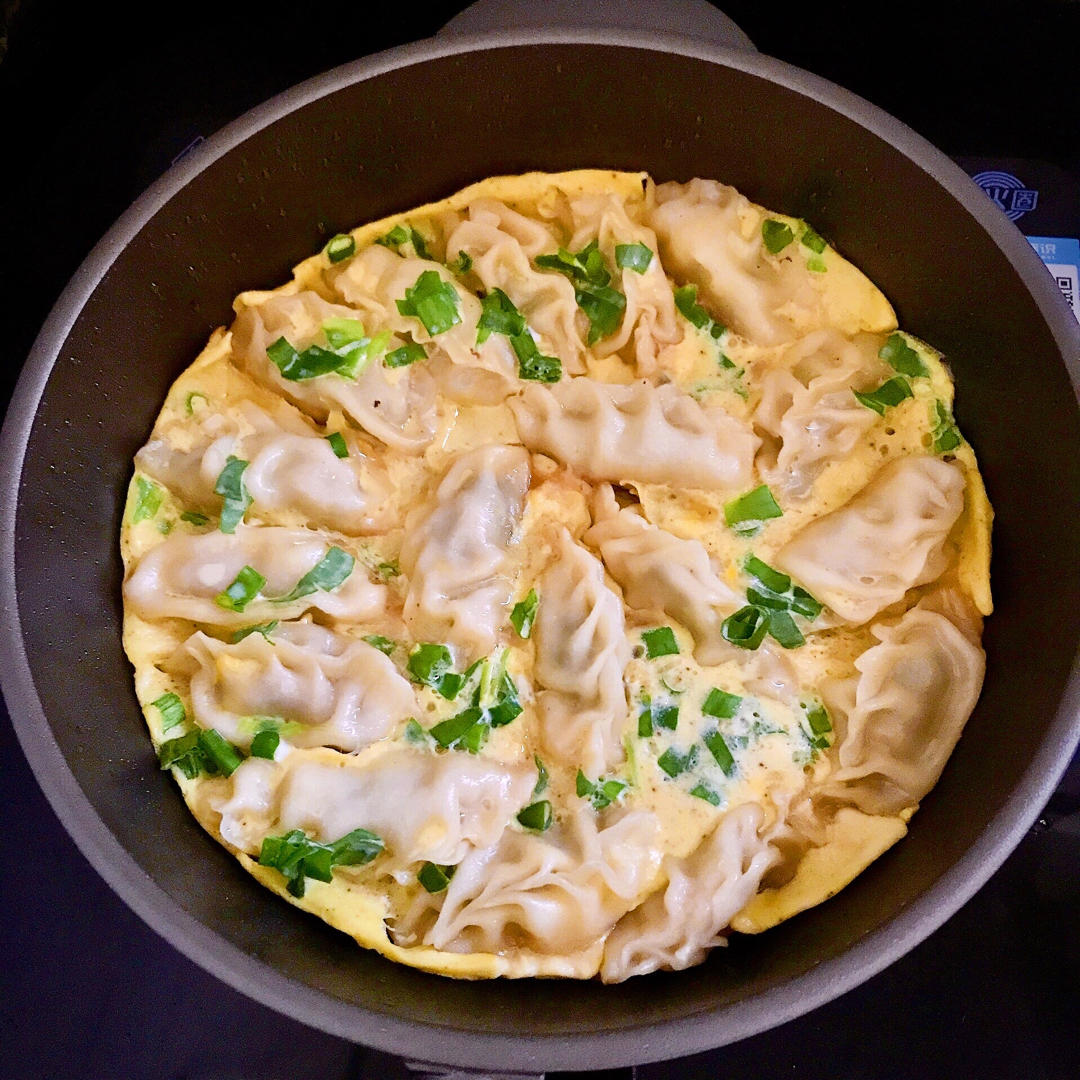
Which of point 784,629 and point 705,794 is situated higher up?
point 784,629

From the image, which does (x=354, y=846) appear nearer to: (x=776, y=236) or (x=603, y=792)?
(x=603, y=792)

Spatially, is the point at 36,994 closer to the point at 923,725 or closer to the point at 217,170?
the point at 217,170

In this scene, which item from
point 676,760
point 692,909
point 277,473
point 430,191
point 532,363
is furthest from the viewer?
point 430,191

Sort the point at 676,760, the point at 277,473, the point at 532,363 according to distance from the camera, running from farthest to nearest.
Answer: the point at 532,363
the point at 277,473
the point at 676,760

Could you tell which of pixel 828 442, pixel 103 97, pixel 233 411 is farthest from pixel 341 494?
pixel 103 97

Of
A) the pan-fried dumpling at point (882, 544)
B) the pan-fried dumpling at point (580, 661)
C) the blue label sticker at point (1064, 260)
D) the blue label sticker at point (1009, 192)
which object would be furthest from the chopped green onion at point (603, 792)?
the blue label sticker at point (1009, 192)

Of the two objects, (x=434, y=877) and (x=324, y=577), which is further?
(x=324, y=577)

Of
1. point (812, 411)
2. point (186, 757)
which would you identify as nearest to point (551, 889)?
point (186, 757)
